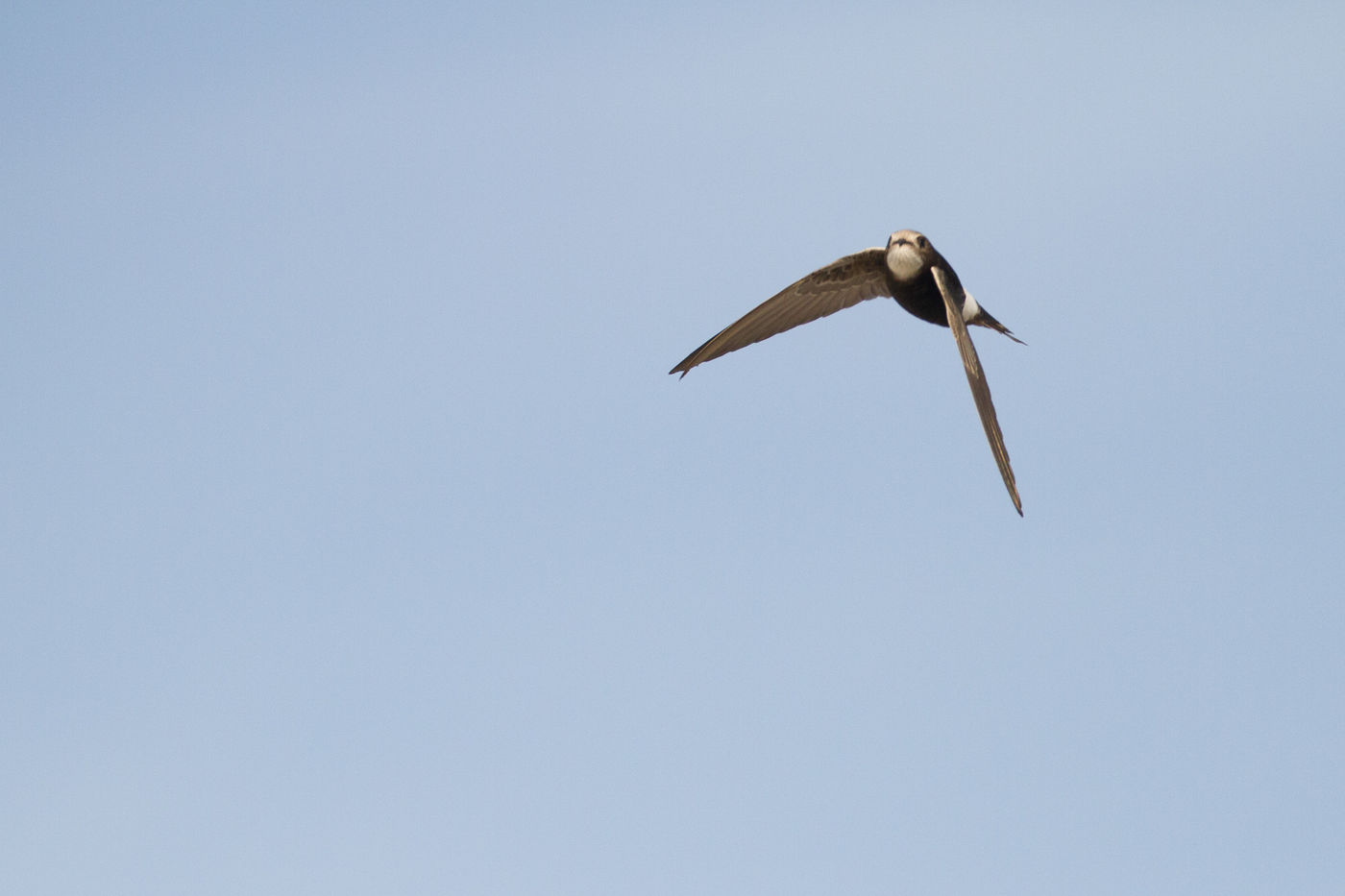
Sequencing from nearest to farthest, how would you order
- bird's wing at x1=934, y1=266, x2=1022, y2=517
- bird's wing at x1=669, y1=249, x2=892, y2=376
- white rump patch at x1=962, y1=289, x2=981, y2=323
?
bird's wing at x1=934, y1=266, x2=1022, y2=517, white rump patch at x1=962, y1=289, x2=981, y2=323, bird's wing at x1=669, y1=249, x2=892, y2=376

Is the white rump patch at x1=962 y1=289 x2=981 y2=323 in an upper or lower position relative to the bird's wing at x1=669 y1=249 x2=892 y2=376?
lower

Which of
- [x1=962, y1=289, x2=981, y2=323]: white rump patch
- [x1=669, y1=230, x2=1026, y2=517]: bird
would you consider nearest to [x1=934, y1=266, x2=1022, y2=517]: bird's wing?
[x1=669, y1=230, x2=1026, y2=517]: bird

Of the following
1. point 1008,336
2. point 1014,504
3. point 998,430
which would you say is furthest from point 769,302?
point 1014,504

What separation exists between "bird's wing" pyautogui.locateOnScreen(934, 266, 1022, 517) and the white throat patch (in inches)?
15.2

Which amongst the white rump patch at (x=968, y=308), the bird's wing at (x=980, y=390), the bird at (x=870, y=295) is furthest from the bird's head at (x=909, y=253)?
the white rump patch at (x=968, y=308)

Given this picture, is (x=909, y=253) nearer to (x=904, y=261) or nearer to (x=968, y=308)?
(x=904, y=261)

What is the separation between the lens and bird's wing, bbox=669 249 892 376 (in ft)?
49.5

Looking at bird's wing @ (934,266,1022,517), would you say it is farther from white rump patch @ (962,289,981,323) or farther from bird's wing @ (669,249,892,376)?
bird's wing @ (669,249,892,376)

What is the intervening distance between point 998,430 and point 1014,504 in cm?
108

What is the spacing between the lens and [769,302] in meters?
15.3

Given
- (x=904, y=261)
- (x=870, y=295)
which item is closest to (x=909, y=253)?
(x=904, y=261)

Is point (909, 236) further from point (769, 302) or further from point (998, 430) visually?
point (998, 430)

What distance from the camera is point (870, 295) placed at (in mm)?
15664

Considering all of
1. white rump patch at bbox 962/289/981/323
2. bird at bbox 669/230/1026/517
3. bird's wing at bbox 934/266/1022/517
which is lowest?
bird's wing at bbox 934/266/1022/517
